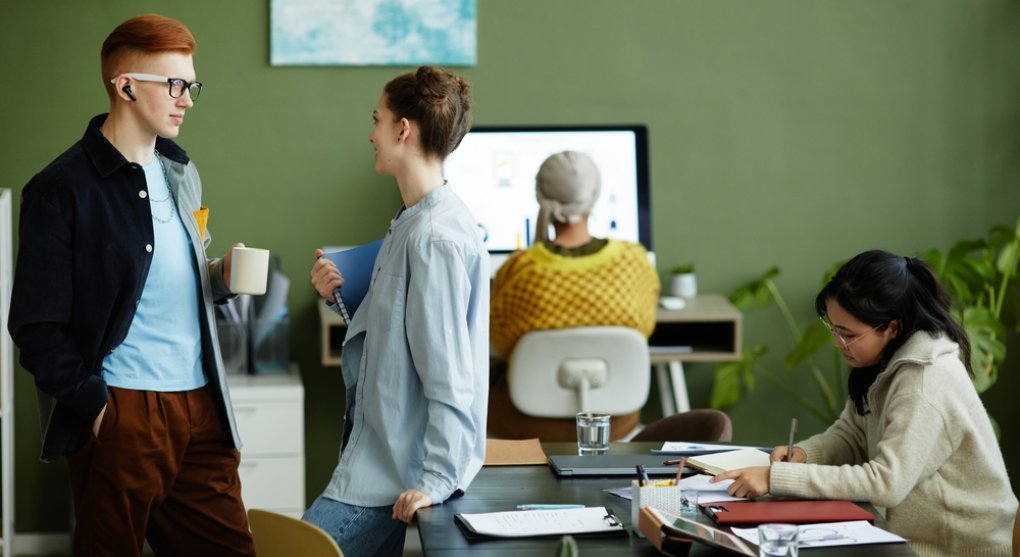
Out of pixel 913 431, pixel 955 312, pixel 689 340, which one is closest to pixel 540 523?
pixel 913 431

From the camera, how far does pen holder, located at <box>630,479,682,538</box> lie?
1.80 metres

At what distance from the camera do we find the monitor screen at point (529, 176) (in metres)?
3.98

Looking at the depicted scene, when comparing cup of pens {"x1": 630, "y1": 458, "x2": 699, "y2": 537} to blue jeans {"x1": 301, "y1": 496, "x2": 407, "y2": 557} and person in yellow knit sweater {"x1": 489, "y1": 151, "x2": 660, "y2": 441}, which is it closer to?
blue jeans {"x1": 301, "y1": 496, "x2": 407, "y2": 557}

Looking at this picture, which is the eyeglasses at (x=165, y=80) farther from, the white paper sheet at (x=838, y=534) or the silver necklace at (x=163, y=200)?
the white paper sheet at (x=838, y=534)

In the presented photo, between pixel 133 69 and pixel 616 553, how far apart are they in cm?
122

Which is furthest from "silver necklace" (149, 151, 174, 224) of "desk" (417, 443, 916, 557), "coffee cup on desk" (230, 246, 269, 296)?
"desk" (417, 443, 916, 557)

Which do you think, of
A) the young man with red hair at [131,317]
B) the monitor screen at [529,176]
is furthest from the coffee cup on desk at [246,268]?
the monitor screen at [529,176]

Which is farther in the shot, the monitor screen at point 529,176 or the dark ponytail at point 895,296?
the monitor screen at point 529,176

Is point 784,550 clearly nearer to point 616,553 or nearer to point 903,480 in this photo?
point 616,553

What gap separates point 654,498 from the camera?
5.95 feet

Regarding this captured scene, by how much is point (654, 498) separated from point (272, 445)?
83.1 inches

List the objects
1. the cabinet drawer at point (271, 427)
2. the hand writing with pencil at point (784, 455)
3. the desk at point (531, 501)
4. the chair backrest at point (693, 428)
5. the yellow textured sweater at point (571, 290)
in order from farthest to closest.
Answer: the cabinet drawer at point (271, 427), the yellow textured sweater at point (571, 290), the chair backrest at point (693, 428), the hand writing with pencil at point (784, 455), the desk at point (531, 501)

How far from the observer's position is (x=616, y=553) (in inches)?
66.2

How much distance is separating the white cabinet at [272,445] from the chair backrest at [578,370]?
0.80 m
